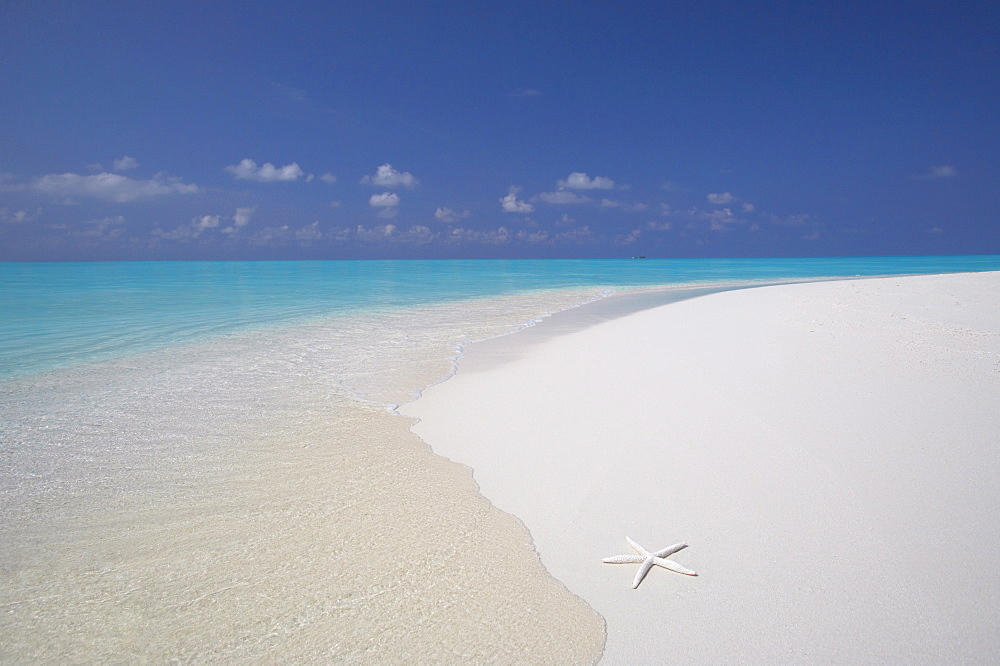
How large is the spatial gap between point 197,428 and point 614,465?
4.69m

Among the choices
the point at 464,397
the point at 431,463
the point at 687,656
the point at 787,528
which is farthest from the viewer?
the point at 464,397

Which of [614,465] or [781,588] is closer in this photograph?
[781,588]

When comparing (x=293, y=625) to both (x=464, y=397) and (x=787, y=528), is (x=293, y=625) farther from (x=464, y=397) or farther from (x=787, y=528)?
(x=464, y=397)

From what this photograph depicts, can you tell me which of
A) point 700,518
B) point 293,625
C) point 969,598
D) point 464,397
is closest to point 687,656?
point 700,518

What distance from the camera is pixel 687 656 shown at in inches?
92.4

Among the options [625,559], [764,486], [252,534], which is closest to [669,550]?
[625,559]

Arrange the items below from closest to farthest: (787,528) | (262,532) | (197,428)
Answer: (787,528) < (262,532) < (197,428)

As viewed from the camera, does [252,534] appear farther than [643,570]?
Yes

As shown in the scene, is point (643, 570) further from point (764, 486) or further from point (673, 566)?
point (764, 486)

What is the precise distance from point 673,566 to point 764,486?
1.41 metres

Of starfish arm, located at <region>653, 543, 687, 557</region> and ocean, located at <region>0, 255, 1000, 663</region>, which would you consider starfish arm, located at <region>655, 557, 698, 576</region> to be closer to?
starfish arm, located at <region>653, 543, 687, 557</region>

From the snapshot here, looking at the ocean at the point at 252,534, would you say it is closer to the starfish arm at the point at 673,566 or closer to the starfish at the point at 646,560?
the starfish at the point at 646,560

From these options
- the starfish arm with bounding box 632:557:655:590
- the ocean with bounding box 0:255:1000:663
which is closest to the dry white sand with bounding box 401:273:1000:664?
the starfish arm with bounding box 632:557:655:590

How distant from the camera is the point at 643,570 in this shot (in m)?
2.86
